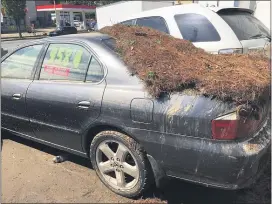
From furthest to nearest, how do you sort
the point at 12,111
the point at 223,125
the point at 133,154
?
the point at 12,111
the point at 133,154
the point at 223,125

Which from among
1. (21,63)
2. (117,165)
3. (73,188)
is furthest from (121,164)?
(21,63)

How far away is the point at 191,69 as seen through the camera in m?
3.07

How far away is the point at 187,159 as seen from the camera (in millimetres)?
2850

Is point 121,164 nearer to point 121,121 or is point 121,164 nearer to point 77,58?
point 121,121

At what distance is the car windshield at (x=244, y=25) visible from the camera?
5803 millimetres

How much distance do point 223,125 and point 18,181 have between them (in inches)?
90.4

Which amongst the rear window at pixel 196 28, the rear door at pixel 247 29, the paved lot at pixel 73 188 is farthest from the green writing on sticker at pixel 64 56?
the rear door at pixel 247 29

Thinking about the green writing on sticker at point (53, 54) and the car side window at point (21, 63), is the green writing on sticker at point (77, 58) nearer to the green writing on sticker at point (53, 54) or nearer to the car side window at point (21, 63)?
the green writing on sticker at point (53, 54)

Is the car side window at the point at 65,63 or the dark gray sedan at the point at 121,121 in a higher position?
the car side window at the point at 65,63

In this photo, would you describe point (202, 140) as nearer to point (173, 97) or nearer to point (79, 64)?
point (173, 97)

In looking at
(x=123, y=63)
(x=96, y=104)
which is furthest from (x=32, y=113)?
(x=123, y=63)

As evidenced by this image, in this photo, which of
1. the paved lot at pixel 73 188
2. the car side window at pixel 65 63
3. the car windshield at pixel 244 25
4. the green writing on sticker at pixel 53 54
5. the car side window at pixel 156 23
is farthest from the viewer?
the car side window at pixel 156 23

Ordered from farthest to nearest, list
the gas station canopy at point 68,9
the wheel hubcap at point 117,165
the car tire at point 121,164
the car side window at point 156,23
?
the gas station canopy at point 68,9 → the car side window at point 156,23 → the wheel hubcap at point 117,165 → the car tire at point 121,164

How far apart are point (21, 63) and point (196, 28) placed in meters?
3.02
